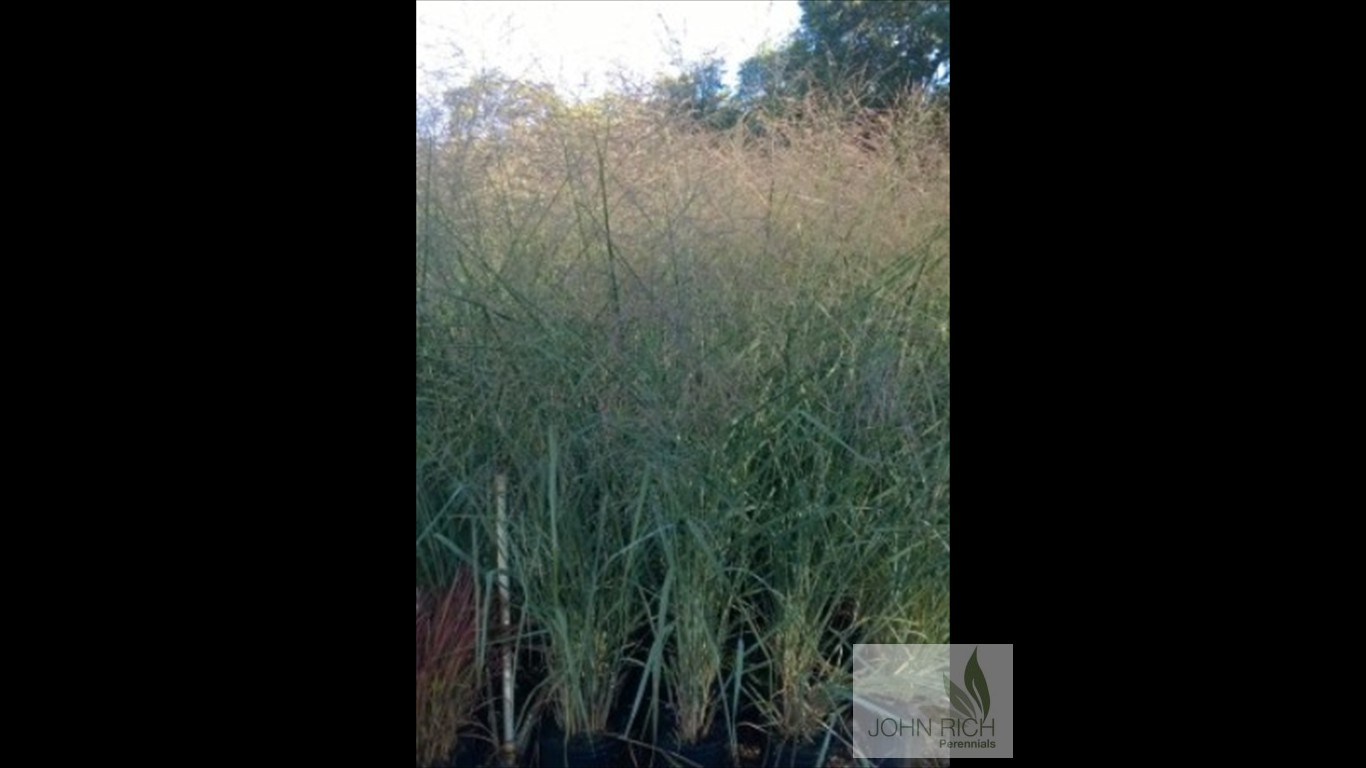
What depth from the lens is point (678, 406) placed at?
1722mm

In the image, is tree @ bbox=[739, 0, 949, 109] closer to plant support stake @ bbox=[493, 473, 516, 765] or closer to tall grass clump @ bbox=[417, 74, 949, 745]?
tall grass clump @ bbox=[417, 74, 949, 745]

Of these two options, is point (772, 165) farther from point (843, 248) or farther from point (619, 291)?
point (619, 291)

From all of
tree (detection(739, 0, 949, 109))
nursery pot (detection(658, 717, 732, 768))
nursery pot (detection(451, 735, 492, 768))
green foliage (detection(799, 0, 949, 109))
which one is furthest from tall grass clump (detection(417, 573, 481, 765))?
green foliage (detection(799, 0, 949, 109))

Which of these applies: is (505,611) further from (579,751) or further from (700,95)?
(700,95)

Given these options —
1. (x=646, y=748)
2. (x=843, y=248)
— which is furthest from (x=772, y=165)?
(x=646, y=748)

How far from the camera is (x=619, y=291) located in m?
1.82

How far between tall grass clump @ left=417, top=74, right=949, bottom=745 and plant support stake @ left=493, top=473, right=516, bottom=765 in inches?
1.1
